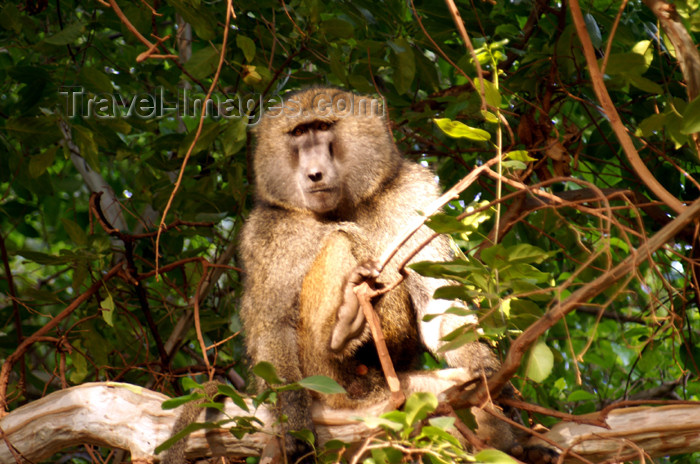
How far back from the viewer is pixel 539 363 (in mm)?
2043

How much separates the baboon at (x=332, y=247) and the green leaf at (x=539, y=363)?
843mm

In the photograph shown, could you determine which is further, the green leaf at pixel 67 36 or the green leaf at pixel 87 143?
the green leaf at pixel 87 143

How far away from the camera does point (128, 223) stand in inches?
215

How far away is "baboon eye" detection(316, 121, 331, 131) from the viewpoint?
134 inches

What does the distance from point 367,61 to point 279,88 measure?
1.81 feet

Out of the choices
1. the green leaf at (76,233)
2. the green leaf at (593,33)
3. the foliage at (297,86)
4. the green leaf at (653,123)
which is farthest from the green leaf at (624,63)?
the green leaf at (76,233)

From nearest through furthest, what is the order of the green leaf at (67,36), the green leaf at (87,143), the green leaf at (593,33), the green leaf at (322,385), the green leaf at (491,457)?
the green leaf at (491,457) < the green leaf at (322,385) < the green leaf at (593,33) < the green leaf at (67,36) < the green leaf at (87,143)

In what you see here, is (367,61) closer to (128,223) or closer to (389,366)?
(389,366)

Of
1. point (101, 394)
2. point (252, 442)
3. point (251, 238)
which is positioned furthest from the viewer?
point (251, 238)

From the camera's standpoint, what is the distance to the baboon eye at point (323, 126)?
3.40 meters

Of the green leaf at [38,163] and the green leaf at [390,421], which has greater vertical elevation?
the green leaf at [38,163]

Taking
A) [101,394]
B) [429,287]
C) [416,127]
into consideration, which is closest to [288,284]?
[429,287]

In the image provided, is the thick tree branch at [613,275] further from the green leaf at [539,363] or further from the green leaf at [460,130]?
the green leaf at [460,130]

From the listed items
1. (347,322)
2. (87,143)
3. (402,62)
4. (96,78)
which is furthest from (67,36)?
(347,322)
